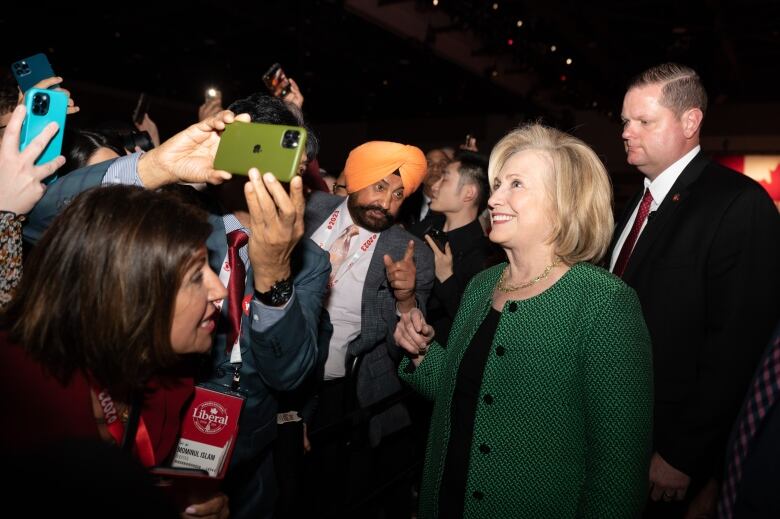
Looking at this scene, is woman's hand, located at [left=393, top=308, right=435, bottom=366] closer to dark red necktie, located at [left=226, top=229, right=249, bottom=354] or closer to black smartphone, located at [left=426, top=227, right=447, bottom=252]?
dark red necktie, located at [left=226, top=229, right=249, bottom=354]

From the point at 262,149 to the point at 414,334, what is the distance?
0.93m

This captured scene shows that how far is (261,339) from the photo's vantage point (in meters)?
1.46

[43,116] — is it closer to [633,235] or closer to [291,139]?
[291,139]

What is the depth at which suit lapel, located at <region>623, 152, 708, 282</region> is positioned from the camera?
2.10 meters

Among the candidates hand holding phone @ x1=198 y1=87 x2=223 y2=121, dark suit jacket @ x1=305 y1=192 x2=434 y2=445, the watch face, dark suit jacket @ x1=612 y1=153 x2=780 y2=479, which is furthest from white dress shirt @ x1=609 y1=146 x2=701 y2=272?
hand holding phone @ x1=198 y1=87 x2=223 y2=121

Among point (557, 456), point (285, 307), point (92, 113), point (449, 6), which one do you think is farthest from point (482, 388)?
point (92, 113)

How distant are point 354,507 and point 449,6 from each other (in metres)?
6.46

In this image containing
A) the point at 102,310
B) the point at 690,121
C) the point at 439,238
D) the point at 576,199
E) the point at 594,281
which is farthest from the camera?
the point at 439,238

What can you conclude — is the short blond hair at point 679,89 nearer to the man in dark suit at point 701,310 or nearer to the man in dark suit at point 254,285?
the man in dark suit at point 701,310

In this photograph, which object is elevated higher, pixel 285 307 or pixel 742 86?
pixel 742 86

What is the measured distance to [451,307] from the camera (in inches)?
118

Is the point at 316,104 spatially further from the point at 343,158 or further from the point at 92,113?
the point at 92,113

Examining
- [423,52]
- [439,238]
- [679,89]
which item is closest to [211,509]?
[679,89]

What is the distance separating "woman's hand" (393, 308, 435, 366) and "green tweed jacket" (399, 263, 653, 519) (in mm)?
312
